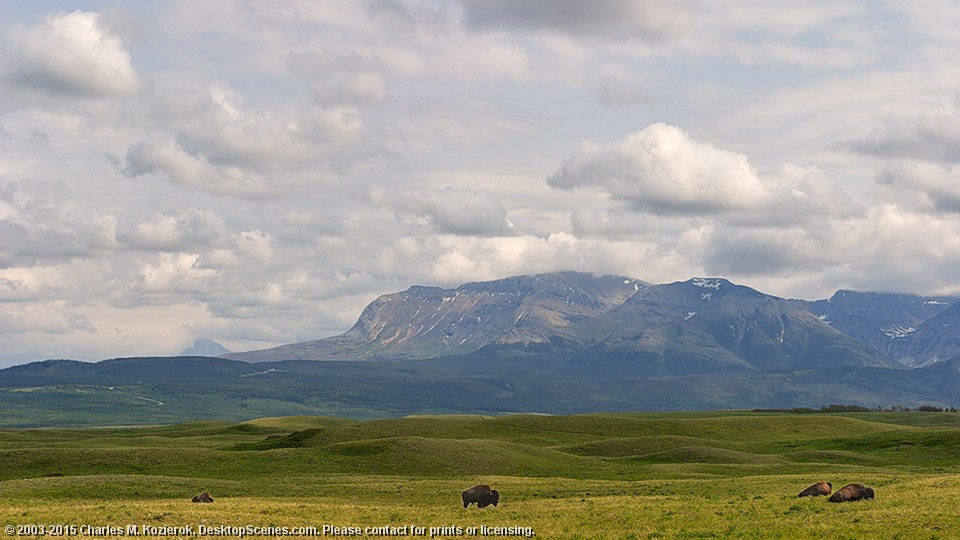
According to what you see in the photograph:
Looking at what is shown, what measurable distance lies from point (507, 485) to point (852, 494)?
32088mm

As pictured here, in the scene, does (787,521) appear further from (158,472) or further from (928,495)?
(158,472)

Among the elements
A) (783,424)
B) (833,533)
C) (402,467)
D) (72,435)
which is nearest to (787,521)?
(833,533)

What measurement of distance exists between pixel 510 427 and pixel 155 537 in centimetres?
13140

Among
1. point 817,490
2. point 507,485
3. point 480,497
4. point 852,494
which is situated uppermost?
point 852,494

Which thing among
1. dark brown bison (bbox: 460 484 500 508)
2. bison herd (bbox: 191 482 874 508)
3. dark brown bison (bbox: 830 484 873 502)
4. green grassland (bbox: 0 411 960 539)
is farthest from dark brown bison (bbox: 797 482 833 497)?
dark brown bison (bbox: 460 484 500 508)

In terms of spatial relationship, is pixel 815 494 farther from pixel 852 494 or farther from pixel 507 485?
pixel 507 485

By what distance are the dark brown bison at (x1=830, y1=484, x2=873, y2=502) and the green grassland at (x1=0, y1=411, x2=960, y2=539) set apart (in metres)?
0.89

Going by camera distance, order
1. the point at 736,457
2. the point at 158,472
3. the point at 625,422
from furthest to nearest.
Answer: the point at 625,422 → the point at 736,457 → the point at 158,472

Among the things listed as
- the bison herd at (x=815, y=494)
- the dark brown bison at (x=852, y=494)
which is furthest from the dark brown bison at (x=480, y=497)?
the dark brown bison at (x=852, y=494)

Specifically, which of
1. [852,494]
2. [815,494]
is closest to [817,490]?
[815,494]

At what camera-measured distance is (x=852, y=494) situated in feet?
168

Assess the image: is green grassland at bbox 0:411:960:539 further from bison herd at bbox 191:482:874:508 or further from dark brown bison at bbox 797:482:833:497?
dark brown bison at bbox 797:482:833:497

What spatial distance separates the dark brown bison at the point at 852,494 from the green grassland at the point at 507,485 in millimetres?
887

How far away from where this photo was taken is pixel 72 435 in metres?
190
